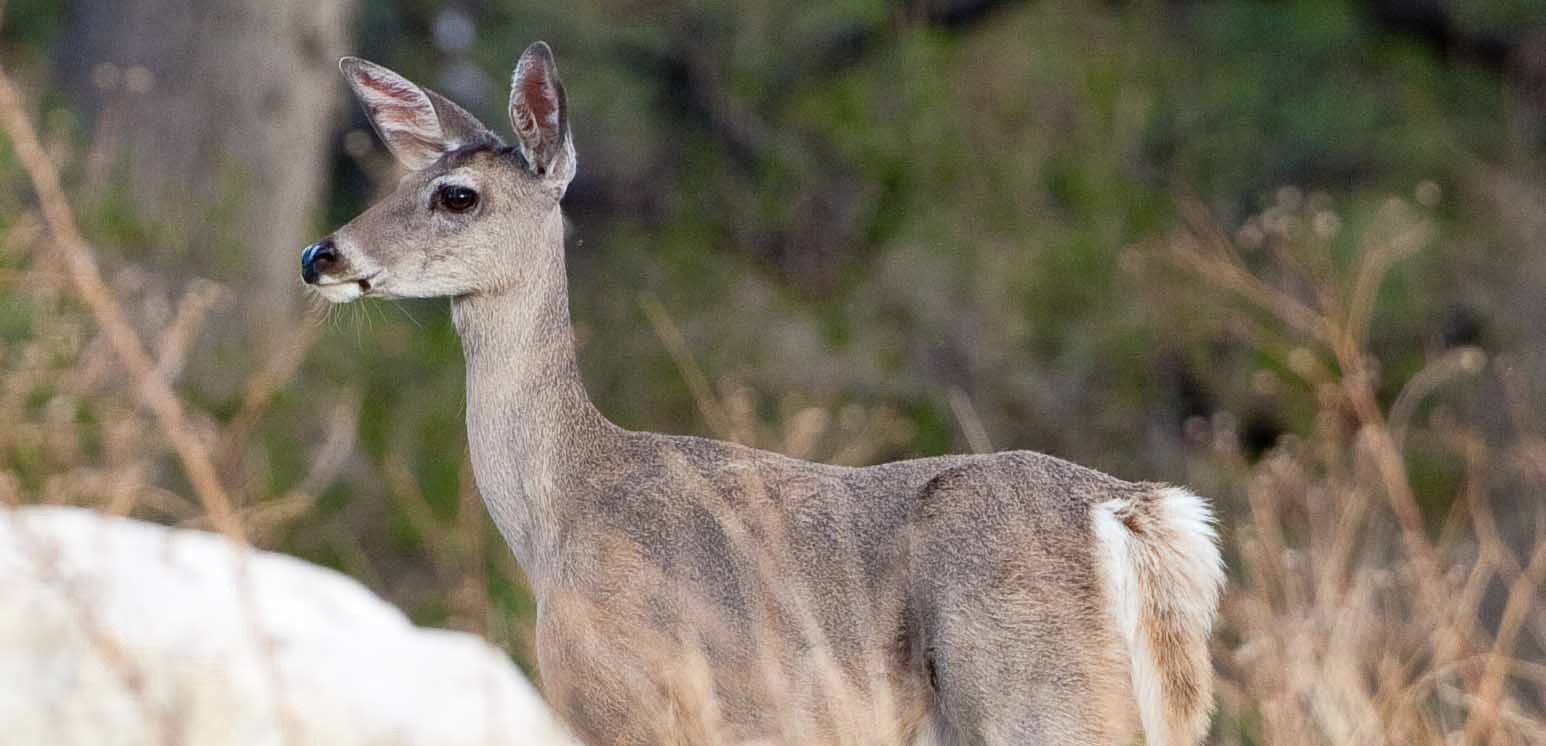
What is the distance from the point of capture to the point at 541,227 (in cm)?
532

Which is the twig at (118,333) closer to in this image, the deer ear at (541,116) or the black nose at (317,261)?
the black nose at (317,261)

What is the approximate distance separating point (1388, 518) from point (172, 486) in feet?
21.6

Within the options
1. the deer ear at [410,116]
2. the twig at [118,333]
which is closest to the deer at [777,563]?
the deer ear at [410,116]

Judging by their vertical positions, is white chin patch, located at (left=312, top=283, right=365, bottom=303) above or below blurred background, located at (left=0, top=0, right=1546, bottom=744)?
above

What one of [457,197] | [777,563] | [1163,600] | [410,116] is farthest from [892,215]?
[1163,600]

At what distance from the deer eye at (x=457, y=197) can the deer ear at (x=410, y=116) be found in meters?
0.26

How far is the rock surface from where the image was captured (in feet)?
→ 16.9

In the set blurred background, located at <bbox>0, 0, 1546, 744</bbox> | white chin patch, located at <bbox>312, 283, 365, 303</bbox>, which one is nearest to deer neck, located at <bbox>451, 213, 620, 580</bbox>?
white chin patch, located at <bbox>312, 283, 365, 303</bbox>

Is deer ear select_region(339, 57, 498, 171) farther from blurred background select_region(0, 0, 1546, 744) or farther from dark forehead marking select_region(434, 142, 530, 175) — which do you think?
blurred background select_region(0, 0, 1546, 744)

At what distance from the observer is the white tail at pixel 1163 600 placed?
180 inches

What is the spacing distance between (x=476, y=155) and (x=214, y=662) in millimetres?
1362

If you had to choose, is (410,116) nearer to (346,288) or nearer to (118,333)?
(346,288)

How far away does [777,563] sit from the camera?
484 cm

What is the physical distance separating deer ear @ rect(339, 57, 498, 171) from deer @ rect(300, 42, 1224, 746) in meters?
0.29
